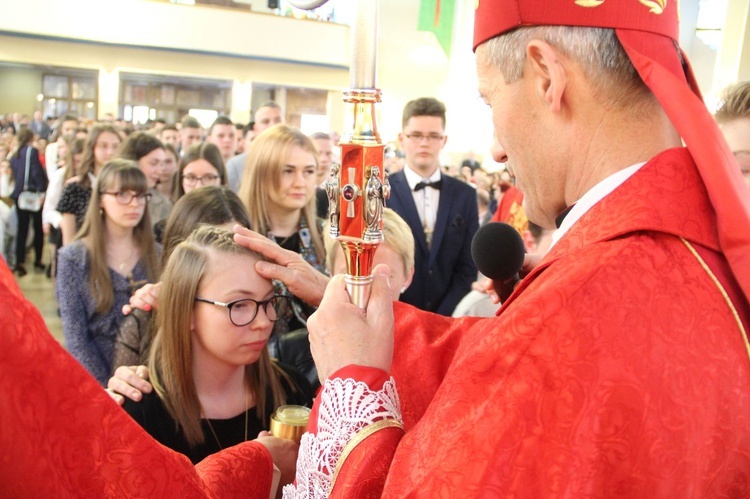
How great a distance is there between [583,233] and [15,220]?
9.07 metres

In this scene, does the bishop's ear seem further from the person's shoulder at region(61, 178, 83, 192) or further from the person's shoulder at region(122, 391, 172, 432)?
the person's shoulder at region(61, 178, 83, 192)

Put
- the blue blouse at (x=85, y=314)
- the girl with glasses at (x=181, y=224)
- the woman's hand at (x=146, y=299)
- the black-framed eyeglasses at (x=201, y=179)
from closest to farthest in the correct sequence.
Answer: the woman's hand at (x=146, y=299) < the girl with glasses at (x=181, y=224) < the blue blouse at (x=85, y=314) < the black-framed eyeglasses at (x=201, y=179)

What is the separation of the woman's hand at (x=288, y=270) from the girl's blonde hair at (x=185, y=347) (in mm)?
165

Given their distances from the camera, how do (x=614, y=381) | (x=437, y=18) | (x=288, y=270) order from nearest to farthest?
1. (x=614, y=381)
2. (x=288, y=270)
3. (x=437, y=18)

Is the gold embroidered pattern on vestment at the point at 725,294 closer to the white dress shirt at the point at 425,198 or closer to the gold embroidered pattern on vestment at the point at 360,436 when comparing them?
the gold embroidered pattern on vestment at the point at 360,436

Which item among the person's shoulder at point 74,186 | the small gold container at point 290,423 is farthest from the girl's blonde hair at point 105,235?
the small gold container at point 290,423

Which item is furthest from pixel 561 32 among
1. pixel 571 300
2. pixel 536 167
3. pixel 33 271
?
pixel 33 271

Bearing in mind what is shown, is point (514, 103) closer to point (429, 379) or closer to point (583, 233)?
point (583, 233)

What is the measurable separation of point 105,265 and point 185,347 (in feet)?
4.88

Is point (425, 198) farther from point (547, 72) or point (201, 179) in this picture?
point (547, 72)

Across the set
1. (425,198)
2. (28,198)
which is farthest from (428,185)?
(28,198)

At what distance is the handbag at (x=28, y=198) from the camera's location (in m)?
9.29

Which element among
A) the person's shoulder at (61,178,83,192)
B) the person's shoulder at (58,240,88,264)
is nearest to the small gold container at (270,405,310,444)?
the person's shoulder at (58,240,88,264)

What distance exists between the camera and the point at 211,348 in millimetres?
2002
